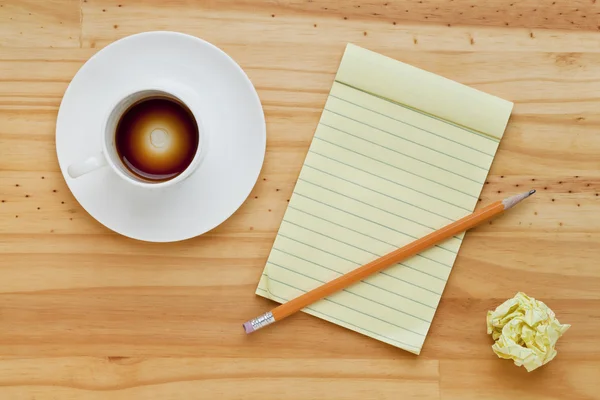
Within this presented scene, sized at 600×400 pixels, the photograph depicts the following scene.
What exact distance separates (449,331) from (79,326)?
454 mm

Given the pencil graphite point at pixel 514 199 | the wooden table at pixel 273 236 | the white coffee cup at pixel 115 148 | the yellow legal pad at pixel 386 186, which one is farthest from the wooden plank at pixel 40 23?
the pencil graphite point at pixel 514 199

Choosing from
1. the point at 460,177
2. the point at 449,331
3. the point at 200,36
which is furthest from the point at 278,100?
the point at 449,331

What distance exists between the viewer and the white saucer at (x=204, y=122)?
2.31ft

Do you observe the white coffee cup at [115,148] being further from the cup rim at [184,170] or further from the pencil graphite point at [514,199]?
the pencil graphite point at [514,199]

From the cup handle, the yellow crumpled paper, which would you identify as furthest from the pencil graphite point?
the cup handle

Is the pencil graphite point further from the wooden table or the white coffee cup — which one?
the white coffee cup

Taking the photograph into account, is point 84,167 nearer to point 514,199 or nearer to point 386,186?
point 386,186

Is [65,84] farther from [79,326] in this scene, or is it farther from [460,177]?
[460,177]

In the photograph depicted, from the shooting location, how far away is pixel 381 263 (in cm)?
75

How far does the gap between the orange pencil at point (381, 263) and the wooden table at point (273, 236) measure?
2 cm

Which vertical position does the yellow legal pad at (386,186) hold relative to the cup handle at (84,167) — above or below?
below

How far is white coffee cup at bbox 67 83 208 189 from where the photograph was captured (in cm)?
65

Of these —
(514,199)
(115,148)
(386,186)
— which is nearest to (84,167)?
(115,148)

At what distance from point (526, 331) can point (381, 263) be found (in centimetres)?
19
